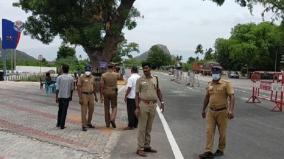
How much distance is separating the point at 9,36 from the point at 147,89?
35.1 m

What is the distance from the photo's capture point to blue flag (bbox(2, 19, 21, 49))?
147 ft

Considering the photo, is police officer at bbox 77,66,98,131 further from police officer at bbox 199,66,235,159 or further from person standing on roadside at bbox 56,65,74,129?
police officer at bbox 199,66,235,159

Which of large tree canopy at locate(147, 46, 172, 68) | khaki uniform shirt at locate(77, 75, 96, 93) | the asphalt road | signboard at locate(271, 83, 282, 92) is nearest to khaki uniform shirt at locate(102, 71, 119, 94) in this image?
khaki uniform shirt at locate(77, 75, 96, 93)

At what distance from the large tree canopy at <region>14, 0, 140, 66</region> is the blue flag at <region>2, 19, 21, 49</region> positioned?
8.15m

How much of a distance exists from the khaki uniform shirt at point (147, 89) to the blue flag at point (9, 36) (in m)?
34.2

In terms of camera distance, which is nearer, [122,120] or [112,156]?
[112,156]

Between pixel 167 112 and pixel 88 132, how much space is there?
7.96m

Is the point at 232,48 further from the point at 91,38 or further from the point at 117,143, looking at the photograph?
the point at 117,143

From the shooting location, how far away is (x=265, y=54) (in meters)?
112

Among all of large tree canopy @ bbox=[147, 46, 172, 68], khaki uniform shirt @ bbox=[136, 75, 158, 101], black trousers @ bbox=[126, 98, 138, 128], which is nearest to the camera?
khaki uniform shirt @ bbox=[136, 75, 158, 101]

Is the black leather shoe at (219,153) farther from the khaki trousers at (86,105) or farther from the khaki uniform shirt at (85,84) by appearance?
the khaki uniform shirt at (85,84)

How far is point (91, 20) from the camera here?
34750 millimetres

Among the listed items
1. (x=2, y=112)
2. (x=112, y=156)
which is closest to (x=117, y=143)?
(x=112, y=156)

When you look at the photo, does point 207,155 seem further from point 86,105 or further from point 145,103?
point 86,105
